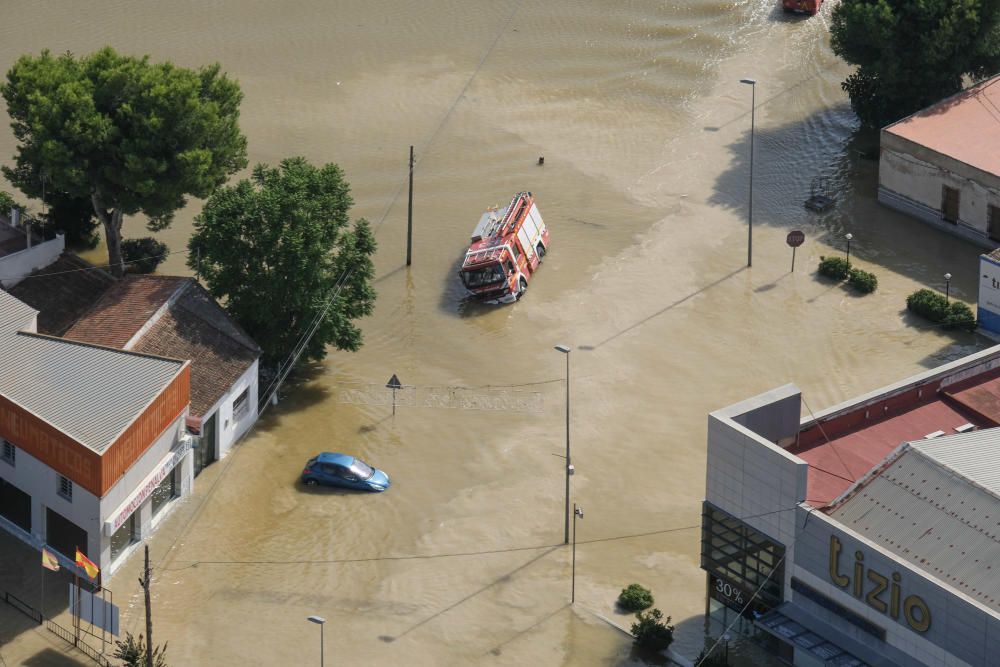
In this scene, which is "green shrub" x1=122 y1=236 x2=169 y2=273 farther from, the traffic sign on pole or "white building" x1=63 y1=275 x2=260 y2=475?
the traffic sign on pole

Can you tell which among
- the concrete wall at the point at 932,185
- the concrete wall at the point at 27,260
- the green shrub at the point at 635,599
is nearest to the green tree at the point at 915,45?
the concrete wall at the point at 932,185

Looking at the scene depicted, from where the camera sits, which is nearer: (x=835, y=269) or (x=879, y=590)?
(x=879, y=590)

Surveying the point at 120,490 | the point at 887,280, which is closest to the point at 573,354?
the point at 887,280

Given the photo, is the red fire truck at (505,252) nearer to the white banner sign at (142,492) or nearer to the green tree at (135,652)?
the white banner sign at (142,492)

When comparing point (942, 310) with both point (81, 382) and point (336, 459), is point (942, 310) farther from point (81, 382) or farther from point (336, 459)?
point (81, 382)

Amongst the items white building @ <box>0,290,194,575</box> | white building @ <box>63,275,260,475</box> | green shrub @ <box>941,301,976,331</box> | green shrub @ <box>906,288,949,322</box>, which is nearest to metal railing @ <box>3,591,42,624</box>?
white building @ <box>0,290,194,575</box>

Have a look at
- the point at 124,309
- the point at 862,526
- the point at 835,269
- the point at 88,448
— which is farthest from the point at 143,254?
A: the point at 862,526

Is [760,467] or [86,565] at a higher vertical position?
[760,467]
